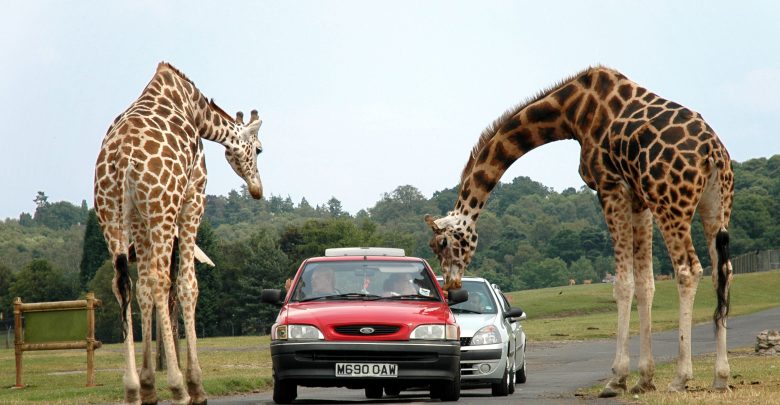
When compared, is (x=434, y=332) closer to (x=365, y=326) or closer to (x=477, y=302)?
(x=365, y=326)

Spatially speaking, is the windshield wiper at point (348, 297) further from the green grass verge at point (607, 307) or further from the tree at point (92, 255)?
the tree at point (92, 255)

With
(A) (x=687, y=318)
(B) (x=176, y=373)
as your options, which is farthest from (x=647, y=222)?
(B) (x=176, y=373)

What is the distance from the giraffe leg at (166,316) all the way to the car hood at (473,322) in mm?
5715

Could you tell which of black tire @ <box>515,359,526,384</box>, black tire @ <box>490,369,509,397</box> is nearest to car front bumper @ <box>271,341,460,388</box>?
black tire @ <box>490,369,509,397</box>

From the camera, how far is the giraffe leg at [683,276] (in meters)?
15.9

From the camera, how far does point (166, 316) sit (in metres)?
14.9

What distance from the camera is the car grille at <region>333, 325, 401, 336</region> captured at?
14.9m

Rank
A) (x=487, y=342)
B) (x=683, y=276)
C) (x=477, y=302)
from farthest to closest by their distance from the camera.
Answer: (x=477, y=302)
(x=487, y=342)
(x=683, y=276)

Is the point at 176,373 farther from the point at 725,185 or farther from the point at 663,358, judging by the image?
the point at 663,358

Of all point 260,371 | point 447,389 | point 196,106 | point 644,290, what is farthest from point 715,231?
point 260,371

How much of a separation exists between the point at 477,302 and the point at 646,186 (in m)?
5.25

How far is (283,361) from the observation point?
14.8 m

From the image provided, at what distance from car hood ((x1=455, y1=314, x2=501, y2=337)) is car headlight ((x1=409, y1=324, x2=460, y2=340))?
14.3 ft

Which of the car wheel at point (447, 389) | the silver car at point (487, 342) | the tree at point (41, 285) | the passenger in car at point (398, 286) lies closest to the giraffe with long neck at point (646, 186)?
the car wheel at point (447, 389)
